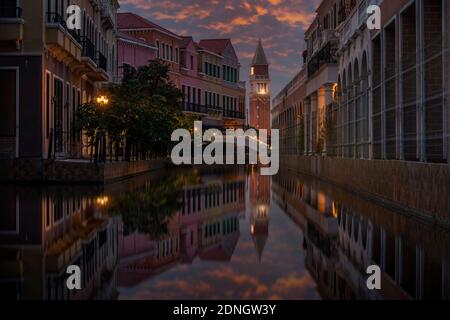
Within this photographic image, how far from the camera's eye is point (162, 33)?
228ft

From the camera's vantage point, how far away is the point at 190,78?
76938mm

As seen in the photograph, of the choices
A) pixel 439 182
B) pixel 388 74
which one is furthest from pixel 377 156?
pixel 439 182

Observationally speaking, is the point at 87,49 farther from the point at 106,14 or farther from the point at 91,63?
the point at 106,14

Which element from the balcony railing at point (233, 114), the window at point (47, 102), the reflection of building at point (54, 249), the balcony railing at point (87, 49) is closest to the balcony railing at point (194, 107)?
the balcony railing at point (233, 114)

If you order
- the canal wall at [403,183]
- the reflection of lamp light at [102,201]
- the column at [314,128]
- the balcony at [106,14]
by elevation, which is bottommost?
the reflection of lamp light at [102,201]

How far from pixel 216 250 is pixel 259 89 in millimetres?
175641

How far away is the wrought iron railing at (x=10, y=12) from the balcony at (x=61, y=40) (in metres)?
1.01

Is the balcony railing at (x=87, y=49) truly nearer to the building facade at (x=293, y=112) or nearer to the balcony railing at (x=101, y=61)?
the balcony railing at (x=101, y=61)

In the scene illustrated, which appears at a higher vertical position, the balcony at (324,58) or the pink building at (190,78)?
the pink building at (190,78)

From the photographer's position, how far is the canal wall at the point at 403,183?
37.6 feet

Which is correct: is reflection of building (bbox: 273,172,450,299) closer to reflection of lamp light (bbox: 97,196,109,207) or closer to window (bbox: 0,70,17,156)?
reflection of lamp light (bbox: 97,196,109,207)

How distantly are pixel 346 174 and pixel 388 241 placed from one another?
13.0 m

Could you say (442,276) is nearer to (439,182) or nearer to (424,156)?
(439,182)

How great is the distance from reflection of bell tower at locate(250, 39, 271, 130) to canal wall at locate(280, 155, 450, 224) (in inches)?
6218
